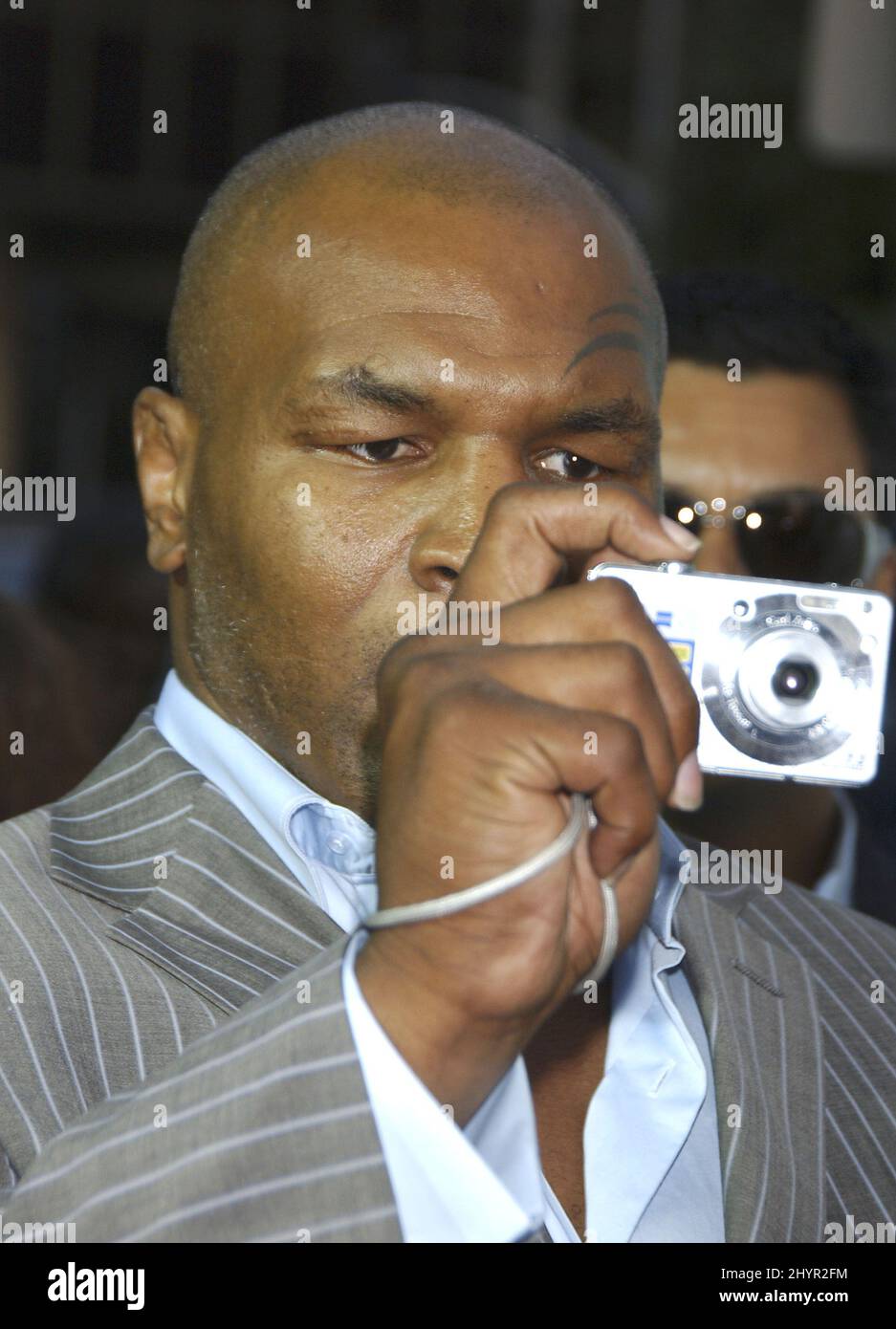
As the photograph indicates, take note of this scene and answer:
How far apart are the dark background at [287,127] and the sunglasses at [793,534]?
10.5 ft

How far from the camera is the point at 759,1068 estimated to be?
6.79 feet

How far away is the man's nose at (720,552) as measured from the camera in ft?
10.4

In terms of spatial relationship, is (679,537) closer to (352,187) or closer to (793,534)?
(352,187)

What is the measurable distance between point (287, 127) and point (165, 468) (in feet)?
22.0

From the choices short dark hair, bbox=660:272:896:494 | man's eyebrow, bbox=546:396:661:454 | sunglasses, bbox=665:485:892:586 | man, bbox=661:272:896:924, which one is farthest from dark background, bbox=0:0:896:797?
man's eyebrow, bbox=546:396:661:454

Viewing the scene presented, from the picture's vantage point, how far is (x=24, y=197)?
11922mm

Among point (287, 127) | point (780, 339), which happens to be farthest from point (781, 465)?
point (287, 127)

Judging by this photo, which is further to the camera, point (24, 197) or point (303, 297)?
point (24, 197)

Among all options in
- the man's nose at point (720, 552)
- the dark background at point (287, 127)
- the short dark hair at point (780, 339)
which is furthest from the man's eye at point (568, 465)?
the dark background at point (287, 127)

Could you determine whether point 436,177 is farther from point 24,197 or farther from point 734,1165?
point 24,197

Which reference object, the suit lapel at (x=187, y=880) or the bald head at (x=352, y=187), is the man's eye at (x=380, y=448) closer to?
the bald head at (x=352, y=187)

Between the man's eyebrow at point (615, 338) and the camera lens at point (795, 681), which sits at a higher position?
the man's eyebrow at point (615, 338)

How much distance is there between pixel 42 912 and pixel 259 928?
0.24 meters
